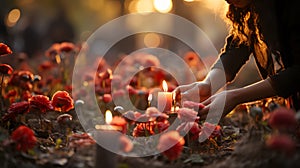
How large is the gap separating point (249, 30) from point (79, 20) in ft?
59.1

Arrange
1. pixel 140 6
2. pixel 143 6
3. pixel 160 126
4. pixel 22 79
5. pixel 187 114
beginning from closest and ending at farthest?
pixel 187 114
pixel 160 126
pixel 22 79
pixel 140 6
pixel 143 6

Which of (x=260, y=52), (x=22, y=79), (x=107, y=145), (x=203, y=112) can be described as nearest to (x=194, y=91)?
(x=203, y=112)

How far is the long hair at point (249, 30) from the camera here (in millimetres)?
3311

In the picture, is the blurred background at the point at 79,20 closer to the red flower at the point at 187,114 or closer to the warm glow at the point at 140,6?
the warm glow at the point at 140,6

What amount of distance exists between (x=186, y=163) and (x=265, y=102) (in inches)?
48.8

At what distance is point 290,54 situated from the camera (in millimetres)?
3047

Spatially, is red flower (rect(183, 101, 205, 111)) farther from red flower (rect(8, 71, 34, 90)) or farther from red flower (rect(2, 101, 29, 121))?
red flower (rect(8, 71, 34, 90))

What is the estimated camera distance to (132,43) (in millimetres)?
17984

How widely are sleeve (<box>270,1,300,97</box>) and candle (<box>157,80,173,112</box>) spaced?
667 mm

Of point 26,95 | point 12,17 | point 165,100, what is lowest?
point 165,100

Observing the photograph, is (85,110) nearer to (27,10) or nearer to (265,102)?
(265,102)

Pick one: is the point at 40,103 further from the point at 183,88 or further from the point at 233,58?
the point at 233,58

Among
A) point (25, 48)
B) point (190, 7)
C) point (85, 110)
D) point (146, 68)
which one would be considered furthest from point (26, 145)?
point (190, 7)

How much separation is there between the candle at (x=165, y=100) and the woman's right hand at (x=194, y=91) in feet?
0.97
